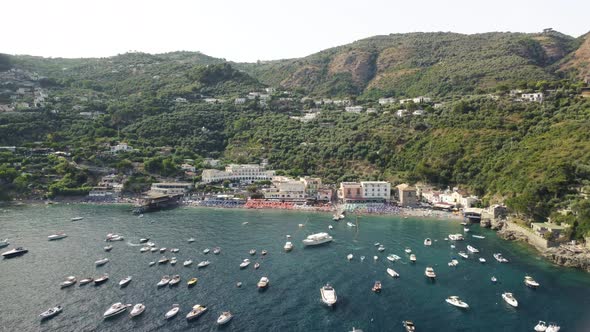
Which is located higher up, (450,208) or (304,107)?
(304,107)

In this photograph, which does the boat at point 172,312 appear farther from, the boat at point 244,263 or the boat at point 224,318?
the boat at point 244,263

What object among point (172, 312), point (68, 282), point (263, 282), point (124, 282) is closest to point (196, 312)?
point (172, 312)

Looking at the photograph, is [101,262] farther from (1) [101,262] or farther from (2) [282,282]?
(2) [282,282]

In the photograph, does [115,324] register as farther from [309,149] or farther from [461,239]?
[309,149]

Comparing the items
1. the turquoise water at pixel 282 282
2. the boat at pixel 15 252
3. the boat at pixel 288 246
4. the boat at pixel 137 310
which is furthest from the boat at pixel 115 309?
the boat at pixel 15 252

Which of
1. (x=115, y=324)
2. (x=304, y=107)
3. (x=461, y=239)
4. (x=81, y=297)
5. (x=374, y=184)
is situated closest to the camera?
(x=115, y=324)

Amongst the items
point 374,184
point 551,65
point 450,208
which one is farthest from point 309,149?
point 551,65
